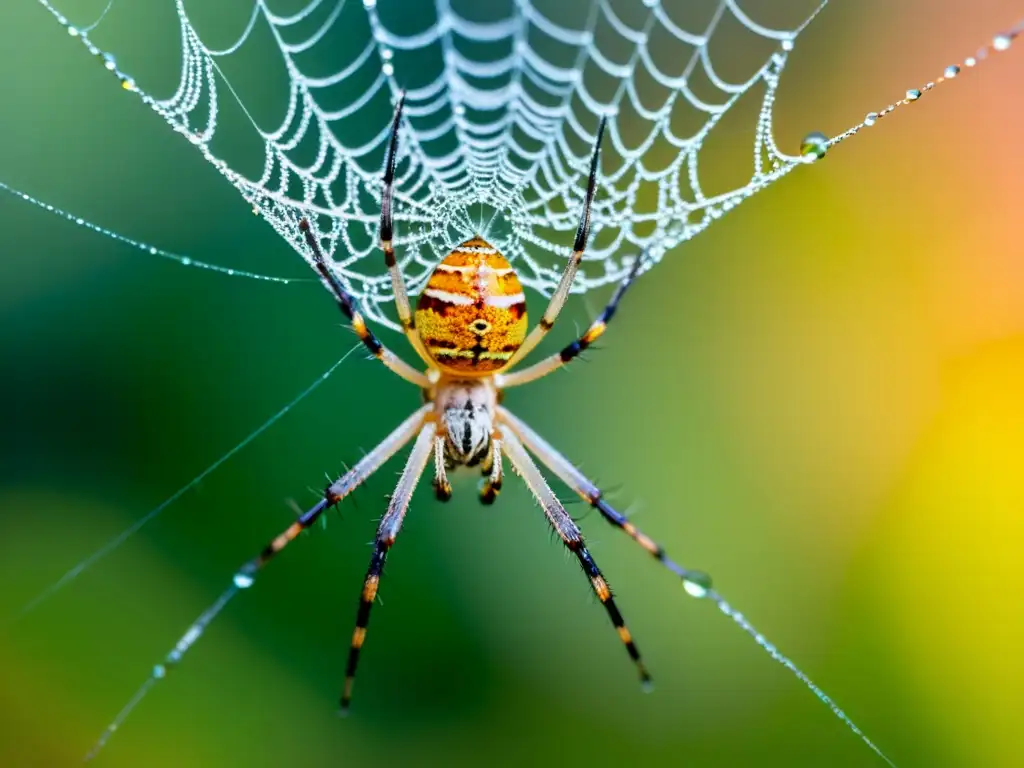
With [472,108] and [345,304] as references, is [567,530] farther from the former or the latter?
[472,108]

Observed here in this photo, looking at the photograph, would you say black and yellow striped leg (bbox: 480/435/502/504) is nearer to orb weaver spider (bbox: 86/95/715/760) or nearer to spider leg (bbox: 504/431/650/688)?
orb weaver spider (bbox: 86/95/715/760)

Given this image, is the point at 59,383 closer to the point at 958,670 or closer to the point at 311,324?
the point at 311,324

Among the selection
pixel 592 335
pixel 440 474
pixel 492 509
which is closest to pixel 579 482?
pixel 440 474

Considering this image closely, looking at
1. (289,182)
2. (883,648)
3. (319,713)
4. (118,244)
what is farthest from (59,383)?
(883,648)

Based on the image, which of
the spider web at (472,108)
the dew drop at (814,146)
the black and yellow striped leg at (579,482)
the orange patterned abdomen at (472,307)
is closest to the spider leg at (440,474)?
the black and yellow striped leg at (579,482)

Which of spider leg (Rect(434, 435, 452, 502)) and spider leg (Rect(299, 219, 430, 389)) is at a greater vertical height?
spider leg (Rect(299, 219, 430, 389))

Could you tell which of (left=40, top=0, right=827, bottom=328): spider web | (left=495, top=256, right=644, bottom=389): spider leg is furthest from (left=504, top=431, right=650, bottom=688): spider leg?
(left=40, top=0, right=827, bottom=328): spider web
